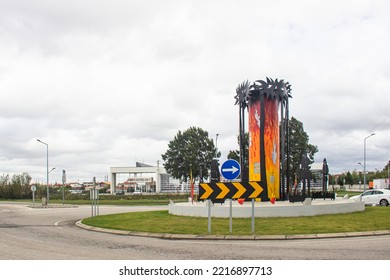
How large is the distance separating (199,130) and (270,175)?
46.9 meters

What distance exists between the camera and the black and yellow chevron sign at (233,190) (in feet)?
49.9

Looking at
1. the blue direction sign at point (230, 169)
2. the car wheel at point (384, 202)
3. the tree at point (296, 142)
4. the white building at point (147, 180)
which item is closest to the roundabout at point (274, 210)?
the blue direction sign at point (230, 169)

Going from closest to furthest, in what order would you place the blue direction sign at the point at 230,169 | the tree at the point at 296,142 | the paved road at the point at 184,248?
the paved road at the point at 184,248
the blue direction sign at the point at 230,169
the tree at the point at 296,142

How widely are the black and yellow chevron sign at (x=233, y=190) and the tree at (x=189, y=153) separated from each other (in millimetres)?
53488

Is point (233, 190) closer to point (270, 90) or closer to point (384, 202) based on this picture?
point (270, 90)

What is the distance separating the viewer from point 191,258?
1034 centimetres

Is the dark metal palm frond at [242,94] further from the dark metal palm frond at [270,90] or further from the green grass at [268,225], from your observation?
the green grass at [268,225]

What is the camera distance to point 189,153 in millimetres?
70875

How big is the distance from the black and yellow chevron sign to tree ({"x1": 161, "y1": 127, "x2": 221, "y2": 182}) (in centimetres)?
5349

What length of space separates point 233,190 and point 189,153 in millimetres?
55620

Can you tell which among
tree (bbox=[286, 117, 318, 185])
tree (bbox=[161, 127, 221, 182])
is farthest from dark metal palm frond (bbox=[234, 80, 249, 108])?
tree (bbox=[161, 127, 221, 182])
